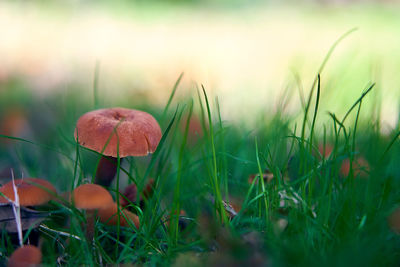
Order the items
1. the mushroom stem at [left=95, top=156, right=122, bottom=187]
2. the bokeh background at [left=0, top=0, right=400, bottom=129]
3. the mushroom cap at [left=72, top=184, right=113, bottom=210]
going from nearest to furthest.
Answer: the mushroom cap at [left=72, top=184, right=113, bottom=210], the mushroom stem at [left=95, top=156, right=122, bottom=187], the bokeh background at [left=0, top=0, right=400, bottom=129]

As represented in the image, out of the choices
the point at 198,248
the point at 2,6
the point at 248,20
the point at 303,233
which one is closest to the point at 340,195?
the point at 303,233

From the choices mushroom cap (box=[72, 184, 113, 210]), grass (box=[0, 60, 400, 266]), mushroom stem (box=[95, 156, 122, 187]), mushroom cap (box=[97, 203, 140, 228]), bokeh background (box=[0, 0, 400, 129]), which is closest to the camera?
grass (box=[0, 60, 400, 266])

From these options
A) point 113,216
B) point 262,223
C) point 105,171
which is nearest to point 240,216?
point 262,223

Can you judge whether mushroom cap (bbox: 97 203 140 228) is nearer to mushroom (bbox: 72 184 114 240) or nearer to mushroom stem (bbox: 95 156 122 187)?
mushroom (bbox: 72 184 114 240)

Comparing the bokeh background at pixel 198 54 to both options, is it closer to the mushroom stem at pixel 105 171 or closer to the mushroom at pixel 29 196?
the mushroom stem at pixel 105 171

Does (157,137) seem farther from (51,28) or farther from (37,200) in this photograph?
(51,28)

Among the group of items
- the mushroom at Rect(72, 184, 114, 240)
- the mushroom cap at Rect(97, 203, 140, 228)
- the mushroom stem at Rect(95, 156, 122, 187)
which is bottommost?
the mushroom cap at Rect(97, 203, 140, 228)

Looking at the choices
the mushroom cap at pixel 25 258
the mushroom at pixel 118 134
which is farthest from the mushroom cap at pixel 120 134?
the mushroom cap at pixel 25 258

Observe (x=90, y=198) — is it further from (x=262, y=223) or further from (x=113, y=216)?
(x=262, y=223)

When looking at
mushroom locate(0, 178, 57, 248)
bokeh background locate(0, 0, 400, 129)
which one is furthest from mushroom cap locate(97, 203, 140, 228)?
bokeh background locate(0, 0, 400, 129)

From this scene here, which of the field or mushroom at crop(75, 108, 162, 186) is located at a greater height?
mushroom at crop(75, 108, 162, 186)
